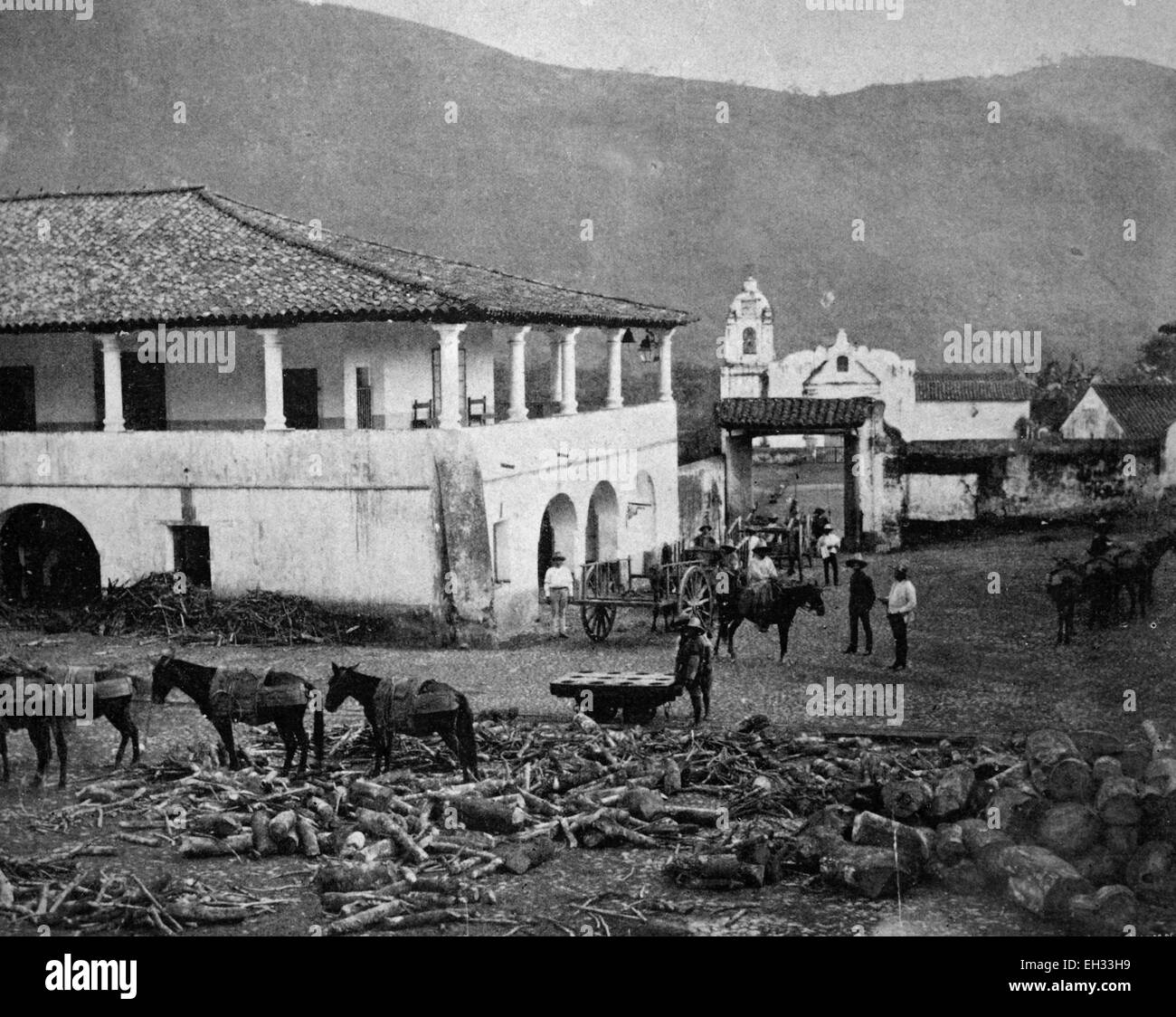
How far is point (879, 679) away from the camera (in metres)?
15.7

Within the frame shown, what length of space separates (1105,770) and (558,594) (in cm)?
852

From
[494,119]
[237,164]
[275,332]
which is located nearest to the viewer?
[275,332]

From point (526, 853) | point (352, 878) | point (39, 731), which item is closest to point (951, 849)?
point (526, 853)

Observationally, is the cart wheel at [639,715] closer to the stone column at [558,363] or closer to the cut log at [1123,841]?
the cut log at [1123,841]

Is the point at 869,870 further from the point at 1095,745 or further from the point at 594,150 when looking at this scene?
the point at 594,150

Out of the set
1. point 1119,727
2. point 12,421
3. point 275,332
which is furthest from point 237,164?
point 1119,727

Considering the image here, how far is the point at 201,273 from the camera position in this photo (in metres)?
17.9

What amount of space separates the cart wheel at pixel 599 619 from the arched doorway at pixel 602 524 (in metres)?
4.47

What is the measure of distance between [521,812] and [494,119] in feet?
57.0

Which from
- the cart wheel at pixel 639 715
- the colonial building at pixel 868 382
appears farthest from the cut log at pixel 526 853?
the colonial building at pixel 868 382

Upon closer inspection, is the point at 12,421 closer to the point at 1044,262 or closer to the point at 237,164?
the point at 237,164

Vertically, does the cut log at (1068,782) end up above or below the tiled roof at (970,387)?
below

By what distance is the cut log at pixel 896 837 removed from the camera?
997cm

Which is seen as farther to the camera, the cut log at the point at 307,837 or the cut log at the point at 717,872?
the cut log at the point at 307,837
